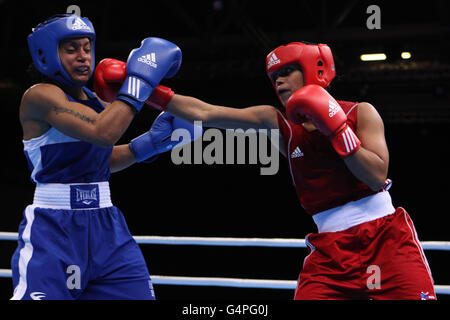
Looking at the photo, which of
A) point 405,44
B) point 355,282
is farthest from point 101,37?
point 355,282

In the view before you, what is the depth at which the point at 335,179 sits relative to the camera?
1.90 m

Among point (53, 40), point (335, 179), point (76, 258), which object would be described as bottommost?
point (76, 258)

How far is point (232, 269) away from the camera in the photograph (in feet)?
28.0

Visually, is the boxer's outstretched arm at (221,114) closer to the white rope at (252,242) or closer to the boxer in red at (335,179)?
the boxer in red at (335,179)

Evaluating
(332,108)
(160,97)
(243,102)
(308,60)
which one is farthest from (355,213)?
(243,102)

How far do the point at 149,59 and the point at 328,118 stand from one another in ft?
2.27

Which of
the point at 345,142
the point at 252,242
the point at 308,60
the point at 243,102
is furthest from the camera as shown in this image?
the point at 243,102

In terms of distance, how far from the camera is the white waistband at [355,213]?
6.14 ft

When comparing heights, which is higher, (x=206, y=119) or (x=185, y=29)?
(x=185, y=29)

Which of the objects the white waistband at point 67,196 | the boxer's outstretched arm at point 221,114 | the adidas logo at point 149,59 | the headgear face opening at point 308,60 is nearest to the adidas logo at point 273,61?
the headgear face opening at point 308,60

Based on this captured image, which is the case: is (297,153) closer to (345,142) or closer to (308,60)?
(345,142)

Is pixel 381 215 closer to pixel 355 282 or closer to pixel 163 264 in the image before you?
pixel 355 282

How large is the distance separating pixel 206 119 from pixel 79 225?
62 cm

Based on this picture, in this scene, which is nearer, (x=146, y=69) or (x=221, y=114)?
(x=146, y=69)
